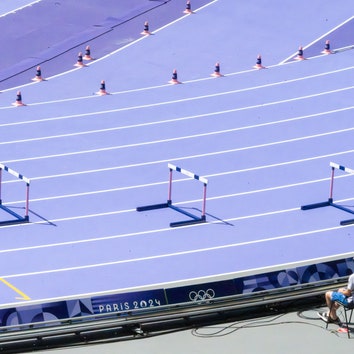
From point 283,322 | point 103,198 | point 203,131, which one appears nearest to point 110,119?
point 203,131

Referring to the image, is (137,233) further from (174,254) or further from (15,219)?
(15,219)

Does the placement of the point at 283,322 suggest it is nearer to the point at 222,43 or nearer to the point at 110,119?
the point at 110,119

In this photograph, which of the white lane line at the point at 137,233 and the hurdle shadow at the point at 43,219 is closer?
the white lane line at the point at 137,233

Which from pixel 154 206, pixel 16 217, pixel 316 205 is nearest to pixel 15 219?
pixel 16 217

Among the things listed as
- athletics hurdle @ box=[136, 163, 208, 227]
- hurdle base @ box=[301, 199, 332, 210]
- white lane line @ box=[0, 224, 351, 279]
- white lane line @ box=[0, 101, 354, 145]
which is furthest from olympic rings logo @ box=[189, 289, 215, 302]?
white lane line @ box=[0, 101, 354, 145]

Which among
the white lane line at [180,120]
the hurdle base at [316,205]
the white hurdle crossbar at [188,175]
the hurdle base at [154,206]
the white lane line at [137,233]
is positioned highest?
the white lane line at [180,120]

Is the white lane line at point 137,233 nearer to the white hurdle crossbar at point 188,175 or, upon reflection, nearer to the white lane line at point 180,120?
the white hurdle crossbar at point 188,175

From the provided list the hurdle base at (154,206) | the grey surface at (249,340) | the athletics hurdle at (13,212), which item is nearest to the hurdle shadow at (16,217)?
the athletics hurdle at (13,212)

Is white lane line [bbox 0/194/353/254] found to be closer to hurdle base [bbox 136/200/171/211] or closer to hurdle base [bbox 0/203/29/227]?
hurdle base [bbox 136/200/171/211]

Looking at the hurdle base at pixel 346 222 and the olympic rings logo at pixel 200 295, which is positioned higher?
the hurdle base at pixel 346 222

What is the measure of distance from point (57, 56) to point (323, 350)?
12719 millimetres

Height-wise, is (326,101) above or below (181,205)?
above

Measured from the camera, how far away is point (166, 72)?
23906 mm

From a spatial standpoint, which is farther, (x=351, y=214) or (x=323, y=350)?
(x=351, y=214)
